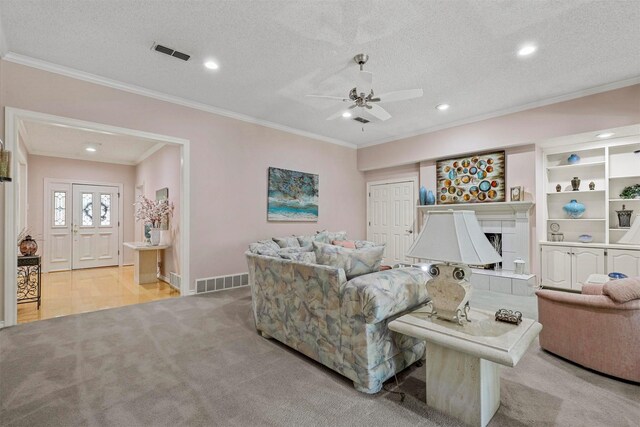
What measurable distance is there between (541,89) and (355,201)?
394 cm

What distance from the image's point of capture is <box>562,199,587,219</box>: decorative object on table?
453cm

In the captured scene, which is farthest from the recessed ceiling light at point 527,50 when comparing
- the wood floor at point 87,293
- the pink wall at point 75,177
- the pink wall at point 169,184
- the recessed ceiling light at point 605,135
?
the pink wall at point 75,177

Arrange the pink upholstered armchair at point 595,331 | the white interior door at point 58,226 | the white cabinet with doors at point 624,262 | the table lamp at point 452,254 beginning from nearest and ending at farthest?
the table lamp at point 452,254
the pink upholstered armchair at point 595,331
the white cabinet with doors at point 624,262
the white interior door at point 58,226

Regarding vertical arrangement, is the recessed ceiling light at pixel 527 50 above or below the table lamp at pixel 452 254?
above

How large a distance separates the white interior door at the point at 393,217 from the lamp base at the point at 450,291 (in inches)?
178

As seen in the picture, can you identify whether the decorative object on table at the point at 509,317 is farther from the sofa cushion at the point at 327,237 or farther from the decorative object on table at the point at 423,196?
the decorative object on table at the point at 423,196

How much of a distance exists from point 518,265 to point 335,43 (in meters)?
4.27

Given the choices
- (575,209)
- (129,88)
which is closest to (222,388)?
(129,88)

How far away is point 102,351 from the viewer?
2537mm

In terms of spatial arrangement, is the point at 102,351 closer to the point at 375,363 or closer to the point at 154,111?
the point at 375,363

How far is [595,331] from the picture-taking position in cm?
215

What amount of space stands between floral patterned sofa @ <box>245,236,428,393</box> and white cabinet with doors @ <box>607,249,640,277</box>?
3.64m

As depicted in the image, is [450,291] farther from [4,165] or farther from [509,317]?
[4,165]

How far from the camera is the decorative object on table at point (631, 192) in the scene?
4129 millimetres
